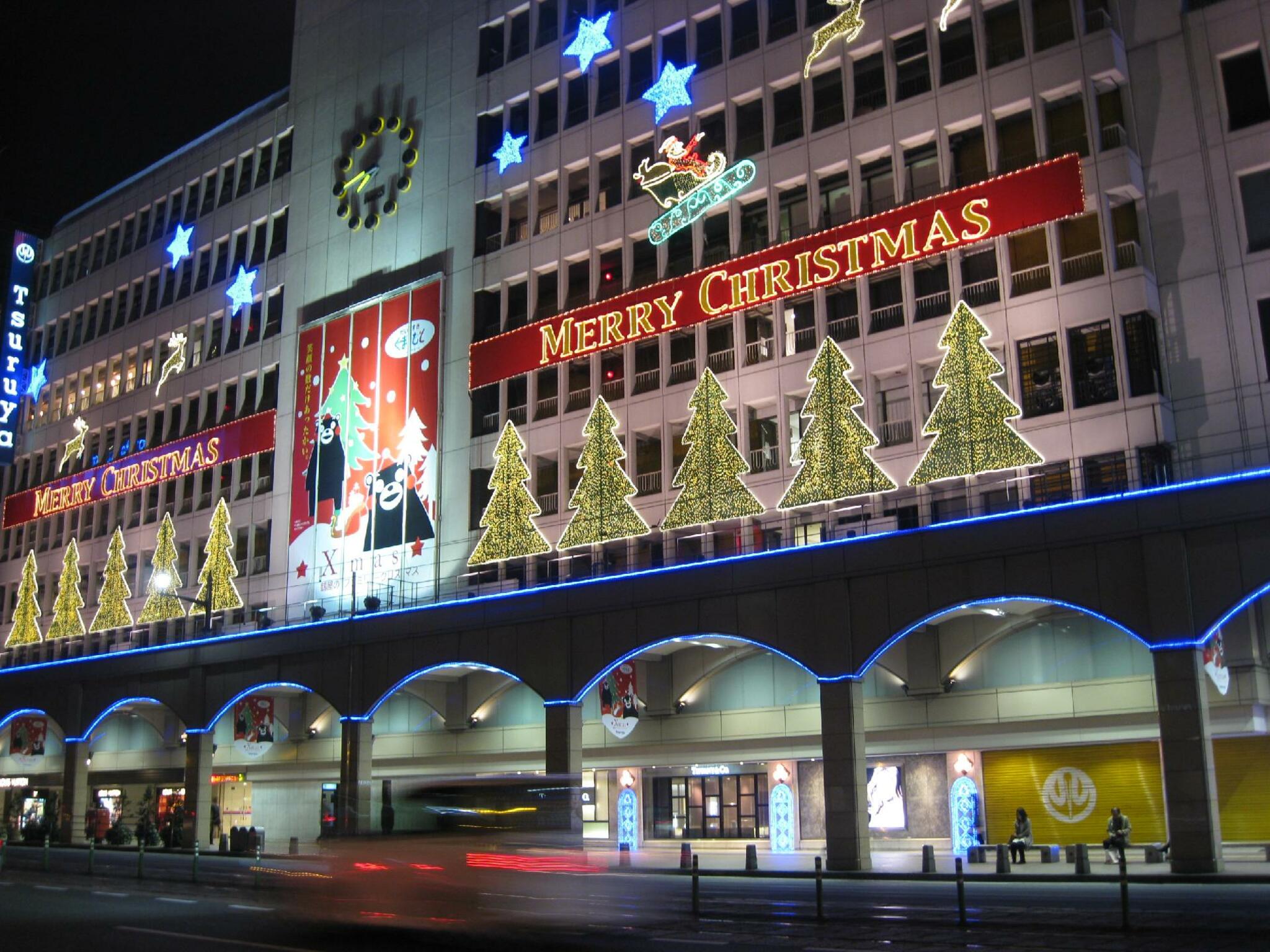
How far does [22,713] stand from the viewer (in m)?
61.3

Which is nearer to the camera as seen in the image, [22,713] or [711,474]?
[711,474]

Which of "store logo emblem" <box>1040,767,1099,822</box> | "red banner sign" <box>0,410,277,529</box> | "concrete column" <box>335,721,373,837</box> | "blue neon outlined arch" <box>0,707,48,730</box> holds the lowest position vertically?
"store logo emblem" <box>1040,767,1099,822</box>

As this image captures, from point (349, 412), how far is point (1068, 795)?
3272 cm

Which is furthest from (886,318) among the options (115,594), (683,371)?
(115,594)

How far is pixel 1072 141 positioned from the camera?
3706 cm

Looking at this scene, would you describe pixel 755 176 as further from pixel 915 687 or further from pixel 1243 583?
pixel 1243 583

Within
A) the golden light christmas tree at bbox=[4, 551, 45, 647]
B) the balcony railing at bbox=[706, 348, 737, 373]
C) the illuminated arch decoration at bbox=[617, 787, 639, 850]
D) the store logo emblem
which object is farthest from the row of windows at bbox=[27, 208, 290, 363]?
the store logo emblem

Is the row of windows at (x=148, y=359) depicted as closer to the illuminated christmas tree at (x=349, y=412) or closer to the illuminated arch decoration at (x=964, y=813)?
the illuminated christmas tree at (x=349, y=412)

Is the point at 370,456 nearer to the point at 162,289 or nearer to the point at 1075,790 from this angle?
the point at 162,289

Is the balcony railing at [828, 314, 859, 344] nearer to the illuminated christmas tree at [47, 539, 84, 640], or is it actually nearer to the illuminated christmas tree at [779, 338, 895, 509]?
the illuminated christmas tree at [779, 338, 895, 509]

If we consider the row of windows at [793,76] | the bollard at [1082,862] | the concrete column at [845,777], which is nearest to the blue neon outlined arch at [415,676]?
the concrete column at [845,777]

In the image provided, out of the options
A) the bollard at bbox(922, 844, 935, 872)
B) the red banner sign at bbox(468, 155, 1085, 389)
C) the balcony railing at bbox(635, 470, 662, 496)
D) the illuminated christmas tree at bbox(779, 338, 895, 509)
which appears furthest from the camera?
the balcony railing at bbox(635, 470, 662, 496)

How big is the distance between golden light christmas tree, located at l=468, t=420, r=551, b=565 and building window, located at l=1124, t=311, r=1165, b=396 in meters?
20.5

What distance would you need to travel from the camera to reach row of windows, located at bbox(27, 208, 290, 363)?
62656 millimetres
